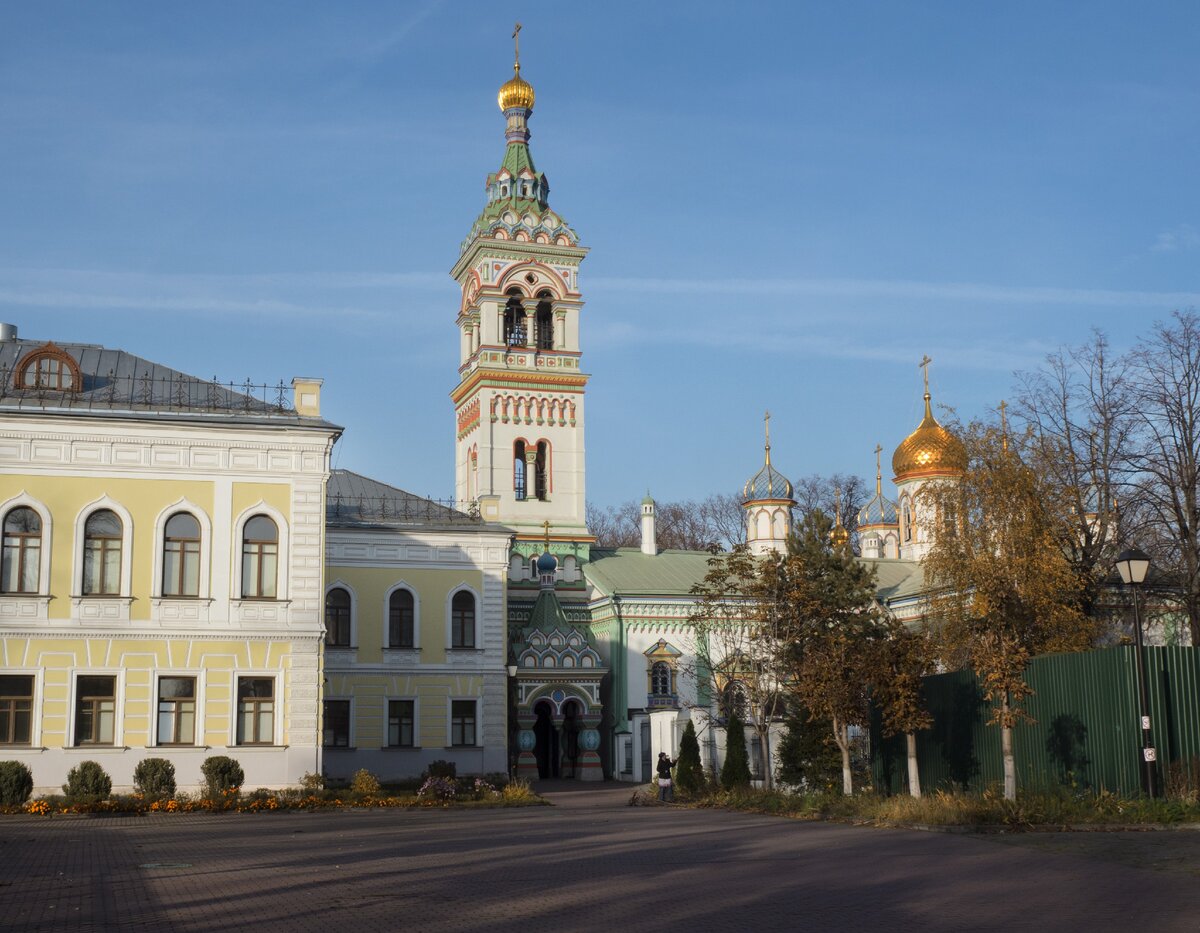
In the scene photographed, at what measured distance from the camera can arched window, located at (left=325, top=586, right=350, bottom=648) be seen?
3950 centimetres

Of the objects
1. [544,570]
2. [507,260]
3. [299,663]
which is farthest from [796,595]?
[507,260]

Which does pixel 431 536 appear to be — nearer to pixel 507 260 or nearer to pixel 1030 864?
pixel 507 260

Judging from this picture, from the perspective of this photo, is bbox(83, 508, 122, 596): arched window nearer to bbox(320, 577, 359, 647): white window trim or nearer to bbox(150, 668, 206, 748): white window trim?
bbox(150, 668, 206, 748): white window trim

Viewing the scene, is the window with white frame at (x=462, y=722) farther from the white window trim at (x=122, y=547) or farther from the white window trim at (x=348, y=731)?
the white window trim at (x=122, y=547)

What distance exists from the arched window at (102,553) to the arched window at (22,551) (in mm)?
924

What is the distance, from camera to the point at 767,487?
60.4m

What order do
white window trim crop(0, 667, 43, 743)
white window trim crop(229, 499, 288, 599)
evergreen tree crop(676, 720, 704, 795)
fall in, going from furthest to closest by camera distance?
evergreen tree crop(676, 720, 704, 795)
white window trim crop(229, 499, 288, 599)
white window trim crop(0, 667, 43, 743)

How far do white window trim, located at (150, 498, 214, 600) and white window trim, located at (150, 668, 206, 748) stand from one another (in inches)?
60.9

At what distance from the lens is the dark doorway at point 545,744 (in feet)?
160

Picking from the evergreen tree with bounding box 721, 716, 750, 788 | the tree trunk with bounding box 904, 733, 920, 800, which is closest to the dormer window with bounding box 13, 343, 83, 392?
the evergreen tree with bounding box 721, 716, 750, 788

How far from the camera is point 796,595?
29828 mm

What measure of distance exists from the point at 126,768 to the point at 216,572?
4332 mm

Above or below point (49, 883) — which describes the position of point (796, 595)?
above

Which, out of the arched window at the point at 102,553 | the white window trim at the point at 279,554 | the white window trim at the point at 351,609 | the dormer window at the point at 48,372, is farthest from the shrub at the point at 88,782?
the white window trim at the point at 351,609
